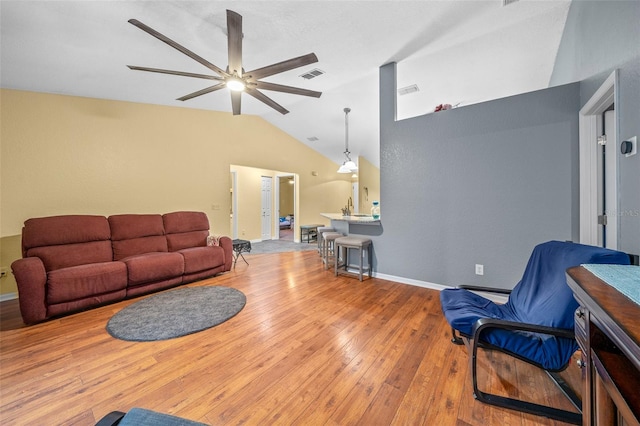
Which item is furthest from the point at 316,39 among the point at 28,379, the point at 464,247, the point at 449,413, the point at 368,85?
the point at 28,379

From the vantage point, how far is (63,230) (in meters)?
3.00

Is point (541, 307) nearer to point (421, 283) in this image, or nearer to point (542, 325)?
point (542, 325)

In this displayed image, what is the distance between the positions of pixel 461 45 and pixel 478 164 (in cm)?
161

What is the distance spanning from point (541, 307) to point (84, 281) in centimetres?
414

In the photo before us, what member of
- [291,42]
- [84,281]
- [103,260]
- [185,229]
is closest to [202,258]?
[185,229]

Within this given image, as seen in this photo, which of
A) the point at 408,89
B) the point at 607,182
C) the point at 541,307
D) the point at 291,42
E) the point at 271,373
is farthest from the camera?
the point at 408,89

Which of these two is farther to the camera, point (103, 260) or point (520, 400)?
point (103, 260)

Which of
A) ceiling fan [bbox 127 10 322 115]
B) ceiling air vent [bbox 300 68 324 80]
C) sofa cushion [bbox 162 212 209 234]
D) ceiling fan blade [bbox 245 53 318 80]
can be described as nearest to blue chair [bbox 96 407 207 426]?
ceiling fan [bbox 127 10 322 115]

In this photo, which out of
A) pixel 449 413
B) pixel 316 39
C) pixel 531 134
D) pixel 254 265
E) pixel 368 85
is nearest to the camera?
pixel 449 413

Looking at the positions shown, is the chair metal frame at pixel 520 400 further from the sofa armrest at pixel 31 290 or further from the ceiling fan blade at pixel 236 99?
the sofa armrest at pixel 31 290

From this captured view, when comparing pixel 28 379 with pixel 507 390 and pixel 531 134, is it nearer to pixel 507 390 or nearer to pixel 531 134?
pixel 507 390

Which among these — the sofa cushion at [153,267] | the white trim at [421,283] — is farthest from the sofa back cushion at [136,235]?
the white trim at [421,283]

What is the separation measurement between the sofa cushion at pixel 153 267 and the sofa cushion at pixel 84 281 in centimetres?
9

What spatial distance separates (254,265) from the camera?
471cm
